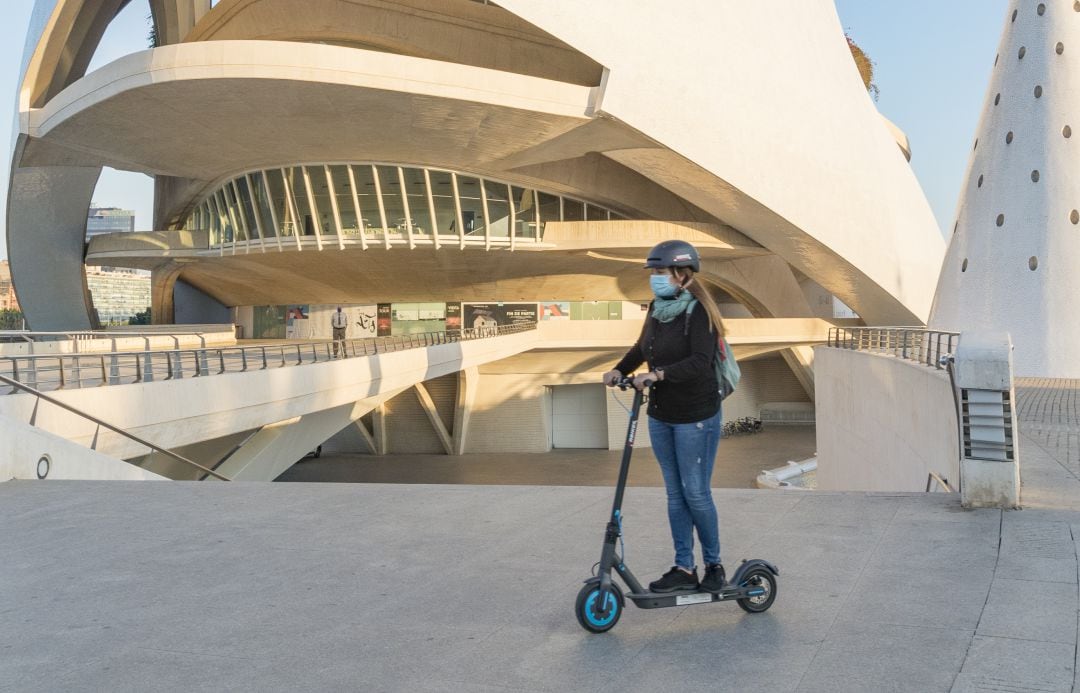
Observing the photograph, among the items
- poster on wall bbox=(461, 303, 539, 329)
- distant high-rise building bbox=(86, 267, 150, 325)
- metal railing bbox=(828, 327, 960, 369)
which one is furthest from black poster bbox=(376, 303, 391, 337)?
metal railing bbox=(828, 327, 960, 369)

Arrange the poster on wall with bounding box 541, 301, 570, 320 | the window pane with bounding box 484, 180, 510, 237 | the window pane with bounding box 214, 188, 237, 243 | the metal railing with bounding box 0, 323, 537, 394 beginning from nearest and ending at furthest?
the metal railing with bounding box 0, 323, 537, 394
the window pane with bounding box 484, 180, 510, 237
the window pane with bounding box 214, 188, 237, 243
the poster on wall with bounding box 541, 301, 570, 320

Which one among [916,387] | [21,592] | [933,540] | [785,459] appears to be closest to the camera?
[21,592]

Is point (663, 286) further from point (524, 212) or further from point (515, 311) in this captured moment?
point (515, 311)

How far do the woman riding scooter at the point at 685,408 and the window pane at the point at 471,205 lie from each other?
3137cm

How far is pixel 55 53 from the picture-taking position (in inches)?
1328

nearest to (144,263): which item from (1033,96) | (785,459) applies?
(785,459)

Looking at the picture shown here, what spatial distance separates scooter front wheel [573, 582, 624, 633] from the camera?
12.1ft

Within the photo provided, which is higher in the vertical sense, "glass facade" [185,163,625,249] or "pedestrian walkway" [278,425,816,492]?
"glass facade" [185,163,625,249]

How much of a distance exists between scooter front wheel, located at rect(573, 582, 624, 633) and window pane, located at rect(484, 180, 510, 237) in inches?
1277

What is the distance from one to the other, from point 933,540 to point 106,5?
40.2 meters

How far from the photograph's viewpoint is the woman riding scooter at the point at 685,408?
3.90m

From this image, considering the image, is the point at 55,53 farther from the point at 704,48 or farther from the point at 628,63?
the point at 704,48

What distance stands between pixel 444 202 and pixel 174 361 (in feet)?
74.1

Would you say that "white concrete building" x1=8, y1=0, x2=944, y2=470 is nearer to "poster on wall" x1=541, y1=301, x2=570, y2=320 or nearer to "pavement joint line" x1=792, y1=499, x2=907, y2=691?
"poster on wall" x1=541, y1=301, x2=570, y2=320
